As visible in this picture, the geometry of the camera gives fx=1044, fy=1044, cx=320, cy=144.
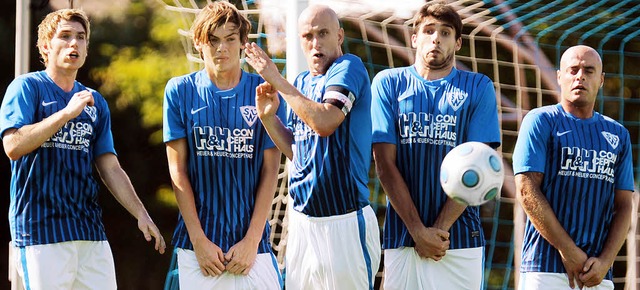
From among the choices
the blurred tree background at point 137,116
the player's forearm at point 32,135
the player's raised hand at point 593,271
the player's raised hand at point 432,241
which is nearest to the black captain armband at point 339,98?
the player's raised hand at point 432,241

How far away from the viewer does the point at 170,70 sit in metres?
14.9

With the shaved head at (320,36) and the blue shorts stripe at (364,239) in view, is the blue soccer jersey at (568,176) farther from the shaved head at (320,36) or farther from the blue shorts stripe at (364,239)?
the shaved head at (320,36)

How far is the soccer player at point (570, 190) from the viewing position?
5.65 m

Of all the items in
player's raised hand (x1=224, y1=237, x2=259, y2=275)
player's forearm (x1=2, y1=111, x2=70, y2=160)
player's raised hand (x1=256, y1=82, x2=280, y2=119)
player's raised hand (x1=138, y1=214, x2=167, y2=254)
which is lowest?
player's raised hand (x1=224, y1=237, x2=259, y2=275)

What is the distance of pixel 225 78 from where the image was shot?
531 cm

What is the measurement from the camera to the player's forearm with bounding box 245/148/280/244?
521 centimetres

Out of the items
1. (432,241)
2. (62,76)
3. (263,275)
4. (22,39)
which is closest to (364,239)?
(432,241)

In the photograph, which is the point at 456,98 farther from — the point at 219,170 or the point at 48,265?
the point at 48,265

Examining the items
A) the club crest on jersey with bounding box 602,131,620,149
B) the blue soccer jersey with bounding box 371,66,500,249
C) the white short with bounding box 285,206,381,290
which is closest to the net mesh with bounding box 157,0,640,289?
the blue soccer jersey with bounding box 371,66,500,249

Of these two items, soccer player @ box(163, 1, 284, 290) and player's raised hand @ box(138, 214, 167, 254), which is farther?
player's raised hand @ box(138, 214, 167, 254)

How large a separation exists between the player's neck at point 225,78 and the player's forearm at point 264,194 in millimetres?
387

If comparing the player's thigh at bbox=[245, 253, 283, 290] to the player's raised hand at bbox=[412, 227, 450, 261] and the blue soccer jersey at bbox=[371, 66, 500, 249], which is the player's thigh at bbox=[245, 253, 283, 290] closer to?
the blue soccer jersey at bbox=[371, 66, 500, 249]

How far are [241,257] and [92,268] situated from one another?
2.99ft

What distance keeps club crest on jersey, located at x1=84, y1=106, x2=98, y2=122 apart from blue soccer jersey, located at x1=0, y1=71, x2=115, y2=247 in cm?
2
